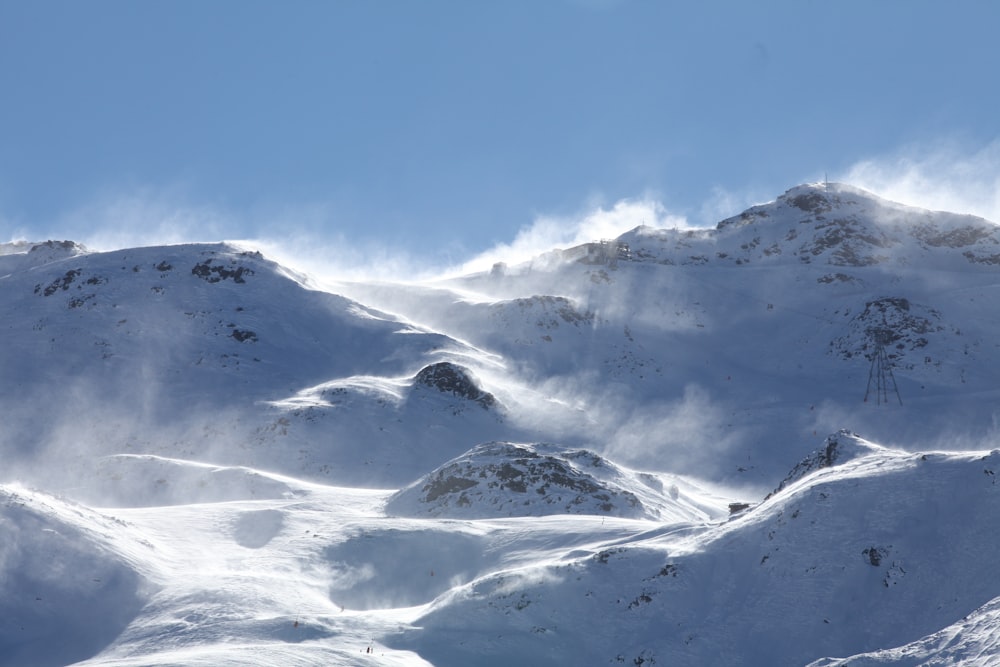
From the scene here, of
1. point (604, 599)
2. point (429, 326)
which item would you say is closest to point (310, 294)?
point (429, 326)

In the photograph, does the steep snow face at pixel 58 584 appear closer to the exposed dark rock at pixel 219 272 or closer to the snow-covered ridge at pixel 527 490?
the snow-covered ridge at pixel 527 490

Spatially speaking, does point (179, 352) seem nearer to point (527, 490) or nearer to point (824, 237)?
point (527, 490)

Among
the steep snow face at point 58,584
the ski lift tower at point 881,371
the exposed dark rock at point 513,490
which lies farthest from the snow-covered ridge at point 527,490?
the ski lift tower at point 881,371

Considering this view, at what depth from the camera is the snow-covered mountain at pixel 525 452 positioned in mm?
30438

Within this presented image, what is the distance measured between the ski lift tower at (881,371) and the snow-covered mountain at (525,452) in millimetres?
343

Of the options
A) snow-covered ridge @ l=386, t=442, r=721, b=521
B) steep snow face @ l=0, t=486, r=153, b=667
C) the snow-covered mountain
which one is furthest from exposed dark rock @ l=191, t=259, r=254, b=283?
steep snow face @ l=0, t=486, r=153, b=667

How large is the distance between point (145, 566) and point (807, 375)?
206ft

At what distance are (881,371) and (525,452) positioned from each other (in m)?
41.3

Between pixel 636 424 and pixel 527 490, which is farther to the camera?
pixel 636 424

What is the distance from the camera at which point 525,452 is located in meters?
55.1

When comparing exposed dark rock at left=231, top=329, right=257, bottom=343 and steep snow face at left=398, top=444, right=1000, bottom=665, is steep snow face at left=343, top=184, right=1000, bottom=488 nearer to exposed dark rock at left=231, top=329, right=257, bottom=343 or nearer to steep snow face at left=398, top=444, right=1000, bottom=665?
exposed dark rock at left=231, top=329, right=257, bottom=343

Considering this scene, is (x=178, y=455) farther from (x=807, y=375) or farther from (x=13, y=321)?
(x=807, y=375)

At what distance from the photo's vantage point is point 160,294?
89000 mm

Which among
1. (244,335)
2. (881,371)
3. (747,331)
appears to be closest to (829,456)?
(881,371)
